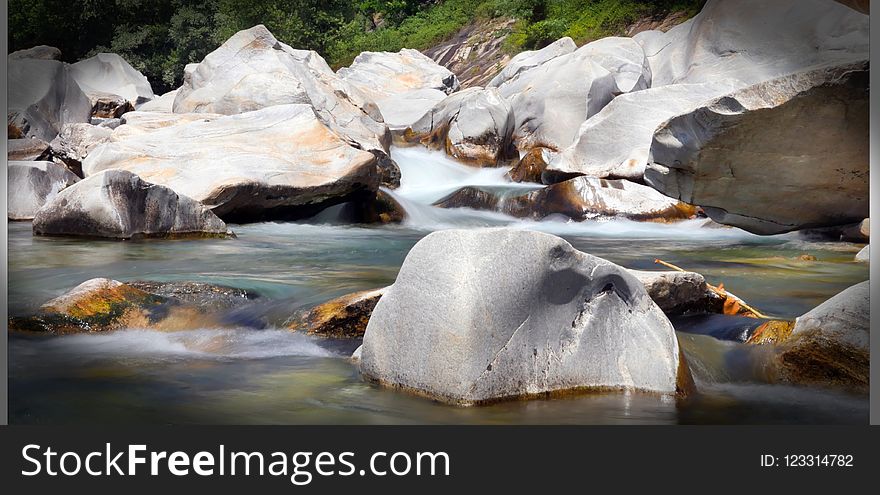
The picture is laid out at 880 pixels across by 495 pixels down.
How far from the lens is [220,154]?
585cm

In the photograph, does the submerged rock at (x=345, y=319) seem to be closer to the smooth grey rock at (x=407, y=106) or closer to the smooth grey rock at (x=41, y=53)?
the smooth grey rock at (x=41, y=53)

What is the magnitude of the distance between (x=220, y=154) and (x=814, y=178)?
3830 mm

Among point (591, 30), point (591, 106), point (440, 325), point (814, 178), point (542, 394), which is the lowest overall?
point (542, 394)

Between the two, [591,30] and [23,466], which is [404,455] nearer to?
[23,466]

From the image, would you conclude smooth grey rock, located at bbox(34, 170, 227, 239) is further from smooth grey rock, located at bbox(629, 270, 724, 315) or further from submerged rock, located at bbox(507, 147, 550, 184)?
submerged rock, located at bbox(507, 147, 550, 184)

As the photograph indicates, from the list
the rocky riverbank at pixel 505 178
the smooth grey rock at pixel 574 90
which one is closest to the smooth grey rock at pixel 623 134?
the rocky riverbank at pixel 505 178

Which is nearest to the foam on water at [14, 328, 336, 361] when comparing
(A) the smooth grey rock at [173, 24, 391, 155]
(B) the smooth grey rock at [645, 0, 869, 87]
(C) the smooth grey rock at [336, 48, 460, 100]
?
(B) the smooth grey rock at [645, 0, 869, 87]

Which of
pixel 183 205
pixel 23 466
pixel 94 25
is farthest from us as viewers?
pixel 94 25

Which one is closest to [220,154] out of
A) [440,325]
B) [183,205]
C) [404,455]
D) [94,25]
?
[183,205]

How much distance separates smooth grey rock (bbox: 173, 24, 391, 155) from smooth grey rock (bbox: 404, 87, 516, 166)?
105 centimetres

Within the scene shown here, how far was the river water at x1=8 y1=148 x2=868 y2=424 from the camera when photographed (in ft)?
6.53

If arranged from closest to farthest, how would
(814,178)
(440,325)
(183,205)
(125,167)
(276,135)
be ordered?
1. (440,325)
2. (814,178)
3. (183,205)
4. (125,167)
5. (276,135)

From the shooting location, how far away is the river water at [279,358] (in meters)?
1.99

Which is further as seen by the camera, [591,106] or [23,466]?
[591,106]
